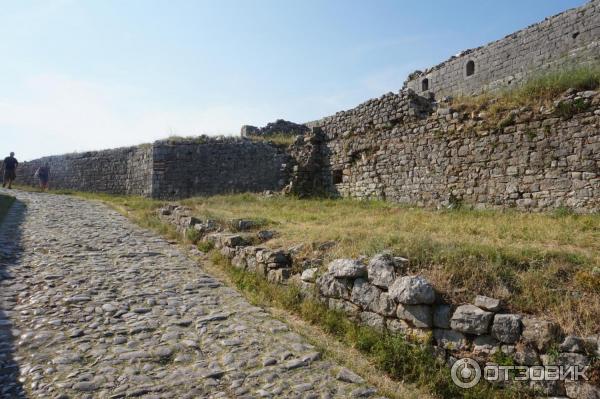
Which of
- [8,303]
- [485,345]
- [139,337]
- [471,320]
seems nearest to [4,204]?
[8,303]

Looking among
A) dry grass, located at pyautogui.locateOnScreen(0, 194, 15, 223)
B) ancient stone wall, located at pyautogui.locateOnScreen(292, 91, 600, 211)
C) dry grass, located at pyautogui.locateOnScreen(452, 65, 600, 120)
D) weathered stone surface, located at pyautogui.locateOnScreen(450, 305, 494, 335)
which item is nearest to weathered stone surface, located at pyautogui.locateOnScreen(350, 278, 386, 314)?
weathered stone surface, located at pyautogui.locateOnScreen(450, 305, 494, 335)

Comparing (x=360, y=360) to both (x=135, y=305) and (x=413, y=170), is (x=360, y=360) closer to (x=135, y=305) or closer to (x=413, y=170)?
(x=135, y=305)

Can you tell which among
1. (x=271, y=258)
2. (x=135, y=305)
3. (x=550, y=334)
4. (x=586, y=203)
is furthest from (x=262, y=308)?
(x=586, y=203)

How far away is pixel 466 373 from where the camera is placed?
4.05 meters

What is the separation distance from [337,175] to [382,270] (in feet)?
39.2

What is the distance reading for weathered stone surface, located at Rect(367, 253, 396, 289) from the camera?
5066 millimetres

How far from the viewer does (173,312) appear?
5.78 meters

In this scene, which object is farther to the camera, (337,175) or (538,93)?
(337,175)

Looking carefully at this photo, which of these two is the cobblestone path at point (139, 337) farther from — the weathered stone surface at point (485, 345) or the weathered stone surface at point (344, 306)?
the weathered stone surface at point (485, 345)

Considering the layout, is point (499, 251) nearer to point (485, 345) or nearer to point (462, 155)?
point (485, 345)

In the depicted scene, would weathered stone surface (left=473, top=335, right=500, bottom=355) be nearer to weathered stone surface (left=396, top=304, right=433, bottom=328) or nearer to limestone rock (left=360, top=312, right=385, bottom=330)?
weathered stone surface (left=396, top=304, right=433, bottom=328)

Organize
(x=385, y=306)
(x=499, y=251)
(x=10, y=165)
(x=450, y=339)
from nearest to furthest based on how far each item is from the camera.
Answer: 1. (x=450, y=339)
2. (x=385, y=306)
3. (x=499, y=251)
4. (x=10, y=165)

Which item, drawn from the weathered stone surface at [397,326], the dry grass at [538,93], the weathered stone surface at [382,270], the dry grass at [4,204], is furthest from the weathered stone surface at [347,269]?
the dry grass at [4,204]

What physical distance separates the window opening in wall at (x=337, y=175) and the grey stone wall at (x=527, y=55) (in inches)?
247
